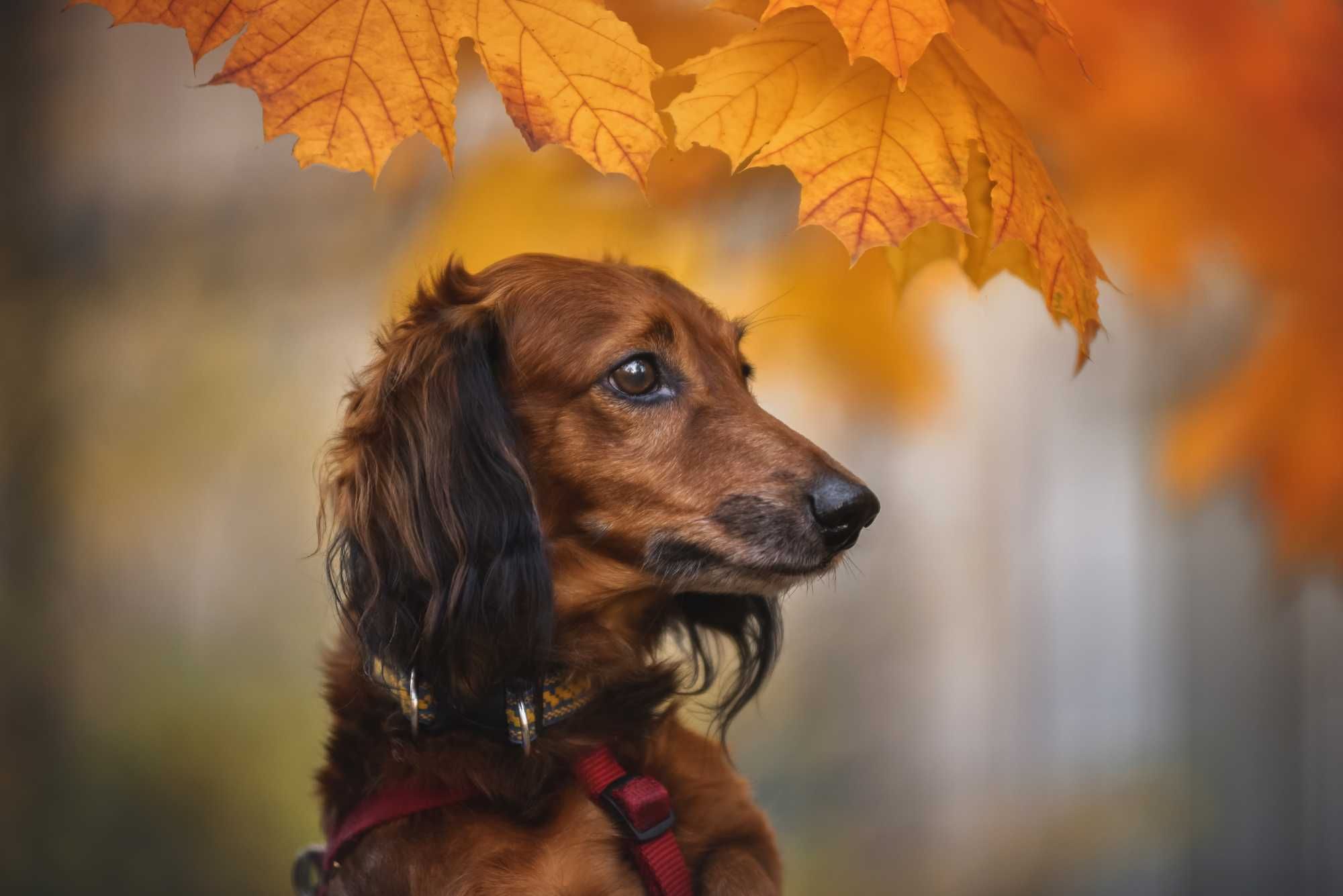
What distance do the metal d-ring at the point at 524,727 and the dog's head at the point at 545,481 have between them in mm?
47

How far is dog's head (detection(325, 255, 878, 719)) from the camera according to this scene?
1695mm

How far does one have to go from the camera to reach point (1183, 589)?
2.87 metres

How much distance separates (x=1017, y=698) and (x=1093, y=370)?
34.1 inches

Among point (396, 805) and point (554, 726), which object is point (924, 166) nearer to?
point (554, 726)

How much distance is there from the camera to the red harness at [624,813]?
1.62 metres

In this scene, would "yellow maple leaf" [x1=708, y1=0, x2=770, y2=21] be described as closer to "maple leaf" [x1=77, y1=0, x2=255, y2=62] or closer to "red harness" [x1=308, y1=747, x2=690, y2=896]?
"maple leaf" [x1=77, y1=0, x2=255, y2=62]

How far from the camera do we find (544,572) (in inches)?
67.4

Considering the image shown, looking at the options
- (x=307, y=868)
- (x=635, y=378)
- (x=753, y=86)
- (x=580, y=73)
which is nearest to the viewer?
(x=580, y=73)

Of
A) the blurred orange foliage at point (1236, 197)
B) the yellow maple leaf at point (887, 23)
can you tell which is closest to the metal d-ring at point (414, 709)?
the yellow maple leaf at point (887, 23)

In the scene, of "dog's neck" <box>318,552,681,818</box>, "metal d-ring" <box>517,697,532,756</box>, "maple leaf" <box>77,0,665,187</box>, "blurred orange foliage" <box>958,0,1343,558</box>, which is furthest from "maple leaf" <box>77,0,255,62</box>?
"blurred orange foliage" <box>958,0,1343,558</box>

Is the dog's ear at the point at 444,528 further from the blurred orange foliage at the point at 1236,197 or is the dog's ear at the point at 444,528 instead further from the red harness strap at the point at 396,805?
the blurred orange foliage at the point at 1236,197

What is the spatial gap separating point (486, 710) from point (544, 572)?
23 centimetres

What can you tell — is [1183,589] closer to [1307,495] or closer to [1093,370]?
[1307,495]

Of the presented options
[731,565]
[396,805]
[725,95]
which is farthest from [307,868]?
[725,95]
